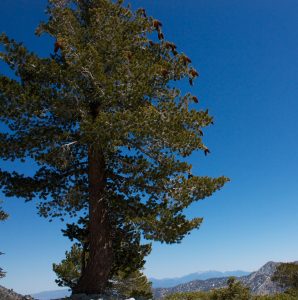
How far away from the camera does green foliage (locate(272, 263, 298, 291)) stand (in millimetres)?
63384

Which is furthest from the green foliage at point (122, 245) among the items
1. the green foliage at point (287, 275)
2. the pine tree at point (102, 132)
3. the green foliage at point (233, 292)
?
the green foliage at point (287, 275)

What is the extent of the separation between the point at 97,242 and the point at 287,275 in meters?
61.2

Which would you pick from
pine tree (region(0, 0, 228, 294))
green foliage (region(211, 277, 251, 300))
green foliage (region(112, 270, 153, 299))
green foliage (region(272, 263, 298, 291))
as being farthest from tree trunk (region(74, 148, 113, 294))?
green foliage (region(272, 263, 298, 291))

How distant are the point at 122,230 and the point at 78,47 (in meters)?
7.29

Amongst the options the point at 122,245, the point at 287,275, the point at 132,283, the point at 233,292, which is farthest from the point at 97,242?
the point at 287,275

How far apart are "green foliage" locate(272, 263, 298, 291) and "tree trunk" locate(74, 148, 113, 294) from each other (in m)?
57.4

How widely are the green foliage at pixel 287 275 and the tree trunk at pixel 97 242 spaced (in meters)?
57.4

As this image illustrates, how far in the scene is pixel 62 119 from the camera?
47.0ft

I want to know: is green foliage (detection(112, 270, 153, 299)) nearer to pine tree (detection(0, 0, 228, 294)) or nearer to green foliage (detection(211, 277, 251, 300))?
green foliage (detection(211, 277, 251, 300))

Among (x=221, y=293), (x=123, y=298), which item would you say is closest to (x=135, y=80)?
Answer: (x=123, y=298)

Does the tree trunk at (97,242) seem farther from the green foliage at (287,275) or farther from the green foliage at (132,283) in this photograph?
the green foliage at (287,275)

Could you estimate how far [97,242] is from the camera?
44.6 feet

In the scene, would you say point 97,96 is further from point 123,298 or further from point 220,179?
point 123,298

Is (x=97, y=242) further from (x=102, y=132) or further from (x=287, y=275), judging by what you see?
(x=287, y=275)
